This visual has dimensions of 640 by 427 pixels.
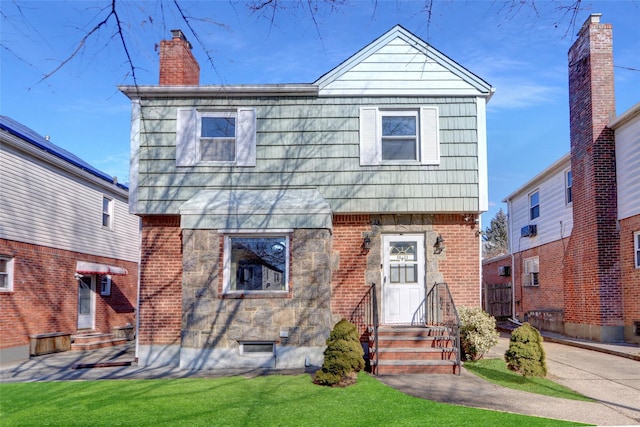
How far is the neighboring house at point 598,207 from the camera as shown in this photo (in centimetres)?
1437

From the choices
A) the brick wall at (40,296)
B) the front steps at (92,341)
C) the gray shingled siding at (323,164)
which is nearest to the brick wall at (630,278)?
the gray shingled siding at (323,164)

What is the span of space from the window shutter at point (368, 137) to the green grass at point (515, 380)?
15.1 feet

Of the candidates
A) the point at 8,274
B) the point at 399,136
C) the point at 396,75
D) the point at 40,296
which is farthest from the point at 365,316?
the point at 40,296

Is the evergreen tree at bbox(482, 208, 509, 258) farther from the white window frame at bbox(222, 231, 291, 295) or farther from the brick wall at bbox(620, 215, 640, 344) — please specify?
the white window frame at bbox(222, 231, 291, 295)

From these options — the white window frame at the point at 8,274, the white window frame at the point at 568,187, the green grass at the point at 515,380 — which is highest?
the white window frame at the point at 568,187

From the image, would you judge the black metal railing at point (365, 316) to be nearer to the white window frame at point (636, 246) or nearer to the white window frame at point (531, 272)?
the white window frame at point (636, 246)

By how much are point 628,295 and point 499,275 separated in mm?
11072

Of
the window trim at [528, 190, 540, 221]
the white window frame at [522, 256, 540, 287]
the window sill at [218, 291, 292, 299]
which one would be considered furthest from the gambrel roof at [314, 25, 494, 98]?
the white window frame at [522, 256, 540, 287]

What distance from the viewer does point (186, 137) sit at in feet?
40.0

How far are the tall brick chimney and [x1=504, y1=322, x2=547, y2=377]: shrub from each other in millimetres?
7003

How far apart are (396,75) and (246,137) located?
357 cm

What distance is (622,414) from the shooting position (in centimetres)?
699

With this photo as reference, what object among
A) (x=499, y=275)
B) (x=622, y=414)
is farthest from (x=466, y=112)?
(x=499, y=275)

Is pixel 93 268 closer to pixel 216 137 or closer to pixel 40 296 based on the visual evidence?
pixel 40 296
